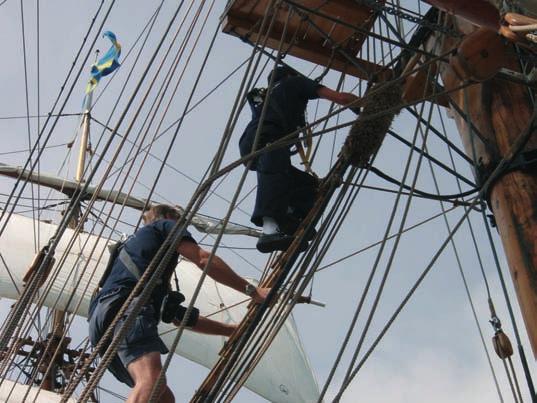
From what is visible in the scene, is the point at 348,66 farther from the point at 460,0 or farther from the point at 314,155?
the point at 460,0

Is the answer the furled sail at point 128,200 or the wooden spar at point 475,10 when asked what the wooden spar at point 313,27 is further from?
the furled sail at point 128,200

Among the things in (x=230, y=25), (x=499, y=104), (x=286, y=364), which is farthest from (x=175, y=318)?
(x=286, y=364)

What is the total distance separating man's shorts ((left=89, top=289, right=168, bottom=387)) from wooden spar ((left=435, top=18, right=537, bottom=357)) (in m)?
1.24

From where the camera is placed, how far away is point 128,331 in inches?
105

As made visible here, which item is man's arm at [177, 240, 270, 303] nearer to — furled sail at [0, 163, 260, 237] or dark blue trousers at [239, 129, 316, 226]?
dark blue trousers at [239, 129, 316, 226]

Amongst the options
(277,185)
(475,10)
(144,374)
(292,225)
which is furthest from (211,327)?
(475,10)

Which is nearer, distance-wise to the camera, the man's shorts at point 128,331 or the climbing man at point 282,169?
the man's shorts at point 128,331

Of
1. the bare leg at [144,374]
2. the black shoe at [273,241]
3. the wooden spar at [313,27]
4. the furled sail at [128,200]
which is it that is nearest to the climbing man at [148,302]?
the bare leg at [144,374]

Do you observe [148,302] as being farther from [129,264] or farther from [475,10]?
[475,10]

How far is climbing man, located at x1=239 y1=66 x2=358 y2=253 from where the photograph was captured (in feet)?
10.8

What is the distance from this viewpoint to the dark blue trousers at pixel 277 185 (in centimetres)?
330

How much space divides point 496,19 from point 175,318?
1.59m

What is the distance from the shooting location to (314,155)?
432 centimetres

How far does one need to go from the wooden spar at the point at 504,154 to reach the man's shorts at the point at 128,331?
124 centimetres
